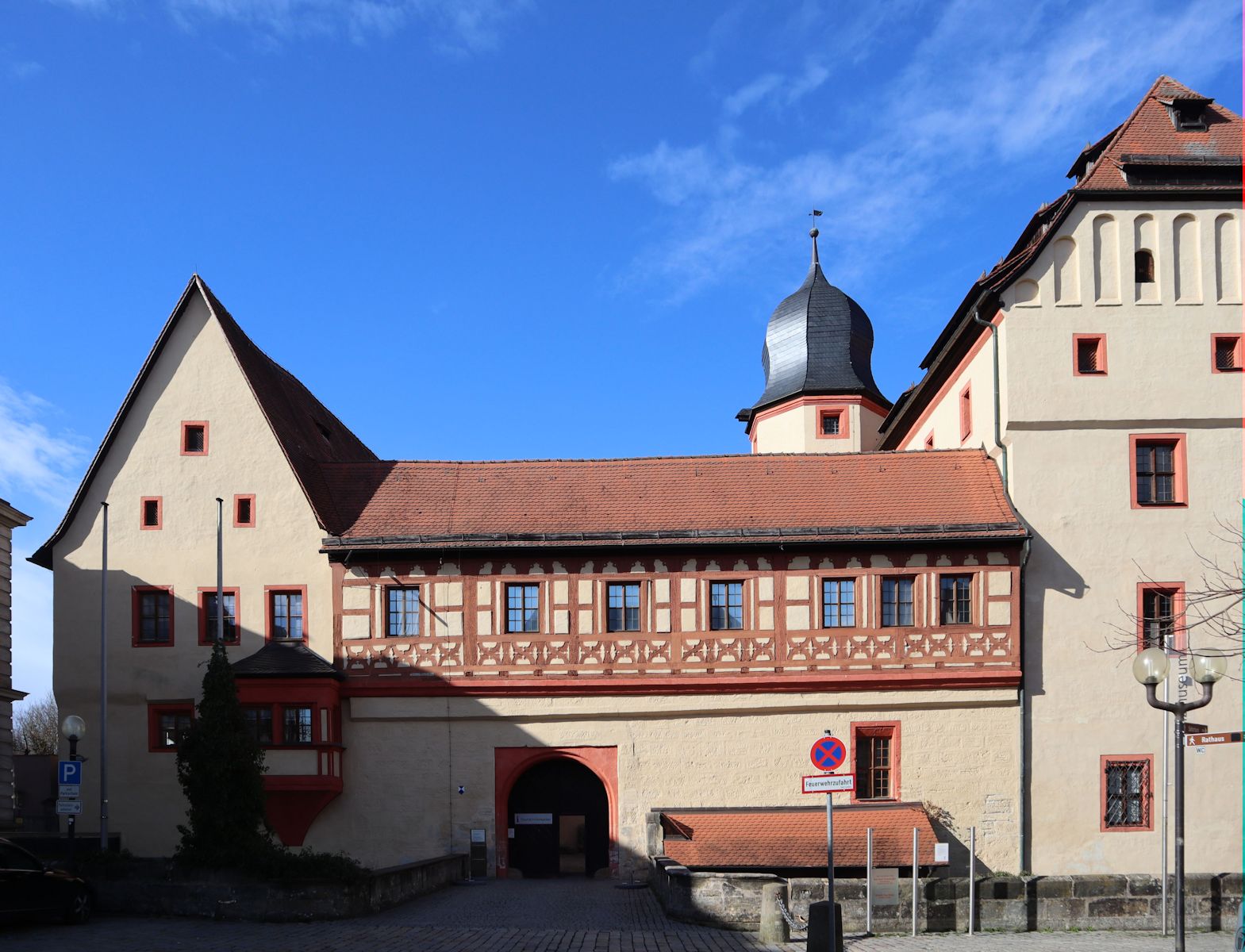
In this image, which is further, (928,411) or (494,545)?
(928,411)

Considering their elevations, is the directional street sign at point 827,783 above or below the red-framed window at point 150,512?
below

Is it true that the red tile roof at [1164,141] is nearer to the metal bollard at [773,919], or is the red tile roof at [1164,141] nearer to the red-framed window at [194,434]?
the metal bollard at [773,919]

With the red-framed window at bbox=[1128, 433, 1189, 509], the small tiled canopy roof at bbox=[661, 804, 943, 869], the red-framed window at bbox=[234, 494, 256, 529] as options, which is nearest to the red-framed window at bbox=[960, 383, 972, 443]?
the red-framed window at bbox=[1128, 433, 1189, 509]

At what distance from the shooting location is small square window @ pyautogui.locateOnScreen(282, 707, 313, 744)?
87.8 feet

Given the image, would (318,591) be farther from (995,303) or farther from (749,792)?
(995,303)

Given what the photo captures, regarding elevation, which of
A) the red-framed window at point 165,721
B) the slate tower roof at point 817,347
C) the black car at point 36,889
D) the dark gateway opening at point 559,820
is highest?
the slate tower roof at point 817,347

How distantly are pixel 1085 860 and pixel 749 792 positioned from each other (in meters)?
6.37

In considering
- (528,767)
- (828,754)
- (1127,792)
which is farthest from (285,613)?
(1127,792)

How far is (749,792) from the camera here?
1067 inches

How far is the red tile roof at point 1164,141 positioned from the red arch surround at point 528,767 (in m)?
14.5

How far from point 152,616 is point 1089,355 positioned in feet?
63.0

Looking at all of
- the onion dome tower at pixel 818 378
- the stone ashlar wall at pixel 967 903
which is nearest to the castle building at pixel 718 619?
the stone ashlar wall at pixel 967 903

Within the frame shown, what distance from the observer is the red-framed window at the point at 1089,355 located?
27.6m

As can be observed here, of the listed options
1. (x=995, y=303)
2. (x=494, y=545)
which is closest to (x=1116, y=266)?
(x=995, y=303)
